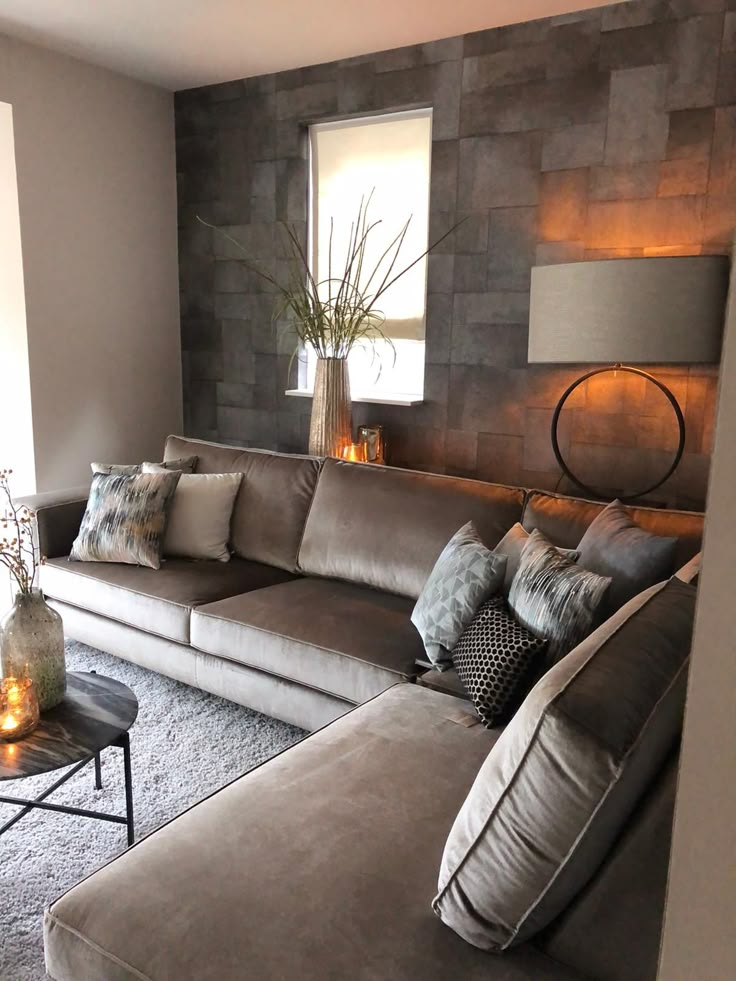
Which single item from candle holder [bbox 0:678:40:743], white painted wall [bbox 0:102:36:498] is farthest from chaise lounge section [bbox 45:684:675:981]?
white painted wall [bbox 0:102:36:498]

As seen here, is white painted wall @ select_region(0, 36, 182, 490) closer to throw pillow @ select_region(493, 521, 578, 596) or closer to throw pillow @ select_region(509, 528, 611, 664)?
throw pillow @ select_region(493, 521, 578, 596)

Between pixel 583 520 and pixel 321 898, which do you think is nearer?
pixel 321 898

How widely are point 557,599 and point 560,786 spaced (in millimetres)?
989

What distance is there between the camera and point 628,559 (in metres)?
2.15

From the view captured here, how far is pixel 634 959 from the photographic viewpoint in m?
1.08

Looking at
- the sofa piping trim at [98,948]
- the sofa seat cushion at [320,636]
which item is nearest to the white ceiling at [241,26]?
the sofa seat cushion at [320,636]

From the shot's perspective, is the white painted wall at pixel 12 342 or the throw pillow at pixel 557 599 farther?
the white painted wall at pixel 12 342

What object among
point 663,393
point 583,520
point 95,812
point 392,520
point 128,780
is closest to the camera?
point 128,780

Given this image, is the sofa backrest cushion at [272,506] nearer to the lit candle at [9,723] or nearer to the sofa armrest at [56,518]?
the sofa armrest at [56,518]

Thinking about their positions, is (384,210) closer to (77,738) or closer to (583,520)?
(583,520)

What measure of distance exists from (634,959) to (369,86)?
11.8 ft

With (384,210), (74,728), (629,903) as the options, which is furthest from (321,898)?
(384,210)

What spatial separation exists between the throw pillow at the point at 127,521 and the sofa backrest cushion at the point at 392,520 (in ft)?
1.93

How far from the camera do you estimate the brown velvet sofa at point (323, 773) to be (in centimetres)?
114
